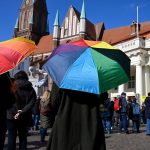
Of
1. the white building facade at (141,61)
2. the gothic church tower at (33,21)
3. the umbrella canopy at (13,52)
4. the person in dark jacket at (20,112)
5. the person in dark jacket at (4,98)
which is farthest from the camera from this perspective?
the gothic church tower at (33,21)

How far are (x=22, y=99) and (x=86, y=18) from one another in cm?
5240

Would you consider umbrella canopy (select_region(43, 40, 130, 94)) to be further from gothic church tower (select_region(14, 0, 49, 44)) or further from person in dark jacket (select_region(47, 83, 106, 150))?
gothic church tower (select_region(14, 0, 49, 44))

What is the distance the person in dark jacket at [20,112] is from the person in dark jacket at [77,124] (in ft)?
5.16

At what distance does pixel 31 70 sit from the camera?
26.9 metres

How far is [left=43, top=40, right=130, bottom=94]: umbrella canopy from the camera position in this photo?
12.1 feet

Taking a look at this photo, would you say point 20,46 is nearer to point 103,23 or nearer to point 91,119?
point 91,119

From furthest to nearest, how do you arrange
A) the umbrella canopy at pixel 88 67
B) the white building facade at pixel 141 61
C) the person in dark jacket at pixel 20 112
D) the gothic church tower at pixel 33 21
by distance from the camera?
1. the gothic church tower at pixel 33 21
2. the white building facade at pixel 141 61
3. the person in dark jacket at pixel 20 112
4. the umbrella canopy at pixel 88 67

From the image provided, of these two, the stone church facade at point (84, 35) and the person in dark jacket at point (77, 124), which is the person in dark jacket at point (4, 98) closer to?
the person in dark jacket at point (77, 124)

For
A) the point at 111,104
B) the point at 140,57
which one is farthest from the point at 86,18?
the point at 111,104

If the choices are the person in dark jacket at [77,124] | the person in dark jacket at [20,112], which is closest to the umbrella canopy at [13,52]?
the person in dark jacket at [77,124]

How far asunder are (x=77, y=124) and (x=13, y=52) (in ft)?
4.27

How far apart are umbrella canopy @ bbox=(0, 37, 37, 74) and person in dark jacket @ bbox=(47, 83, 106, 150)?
760 mm

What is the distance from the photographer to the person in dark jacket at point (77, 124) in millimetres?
3756

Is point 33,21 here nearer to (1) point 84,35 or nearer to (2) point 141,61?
(1) point 84,35
